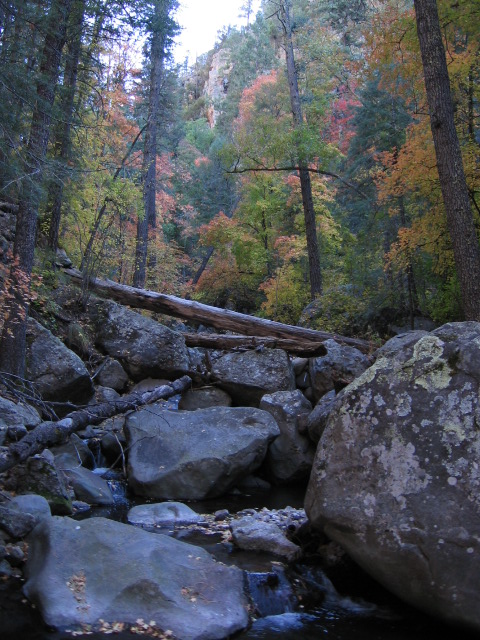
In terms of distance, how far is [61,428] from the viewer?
710 cm

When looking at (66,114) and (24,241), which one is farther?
(66,114)

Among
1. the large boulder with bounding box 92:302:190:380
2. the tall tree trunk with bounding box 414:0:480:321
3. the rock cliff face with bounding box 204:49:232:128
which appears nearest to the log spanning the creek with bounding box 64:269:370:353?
the large boulder with bounding box 92:302:190:380

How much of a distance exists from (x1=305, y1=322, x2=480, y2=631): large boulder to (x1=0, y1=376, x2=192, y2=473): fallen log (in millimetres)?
3160

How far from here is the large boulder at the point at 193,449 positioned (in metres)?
7.86

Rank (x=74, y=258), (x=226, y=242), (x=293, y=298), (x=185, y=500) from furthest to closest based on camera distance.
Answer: (x=226, y=242) < (x=293, y=298) < (x=74, y=258) < (x=185, y=500)

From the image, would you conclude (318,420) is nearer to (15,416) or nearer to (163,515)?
(163,515)

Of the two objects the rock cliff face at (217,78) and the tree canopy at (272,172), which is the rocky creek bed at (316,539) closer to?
the tree canopy at (272,172)

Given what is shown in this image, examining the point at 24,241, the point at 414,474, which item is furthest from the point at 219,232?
the point at 414,474

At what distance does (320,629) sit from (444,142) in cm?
676

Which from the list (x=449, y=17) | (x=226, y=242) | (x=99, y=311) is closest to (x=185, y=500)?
(x=99, y=311)

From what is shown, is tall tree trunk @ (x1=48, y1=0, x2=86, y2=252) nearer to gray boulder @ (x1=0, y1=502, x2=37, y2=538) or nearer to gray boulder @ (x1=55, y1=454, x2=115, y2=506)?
gray boulder @ (x1=55, y1=454, x2=115, y2=506)

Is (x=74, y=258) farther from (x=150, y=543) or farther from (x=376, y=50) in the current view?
(x=150, y=543)

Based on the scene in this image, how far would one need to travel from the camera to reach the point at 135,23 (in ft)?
35.0

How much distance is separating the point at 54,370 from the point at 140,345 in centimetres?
238
